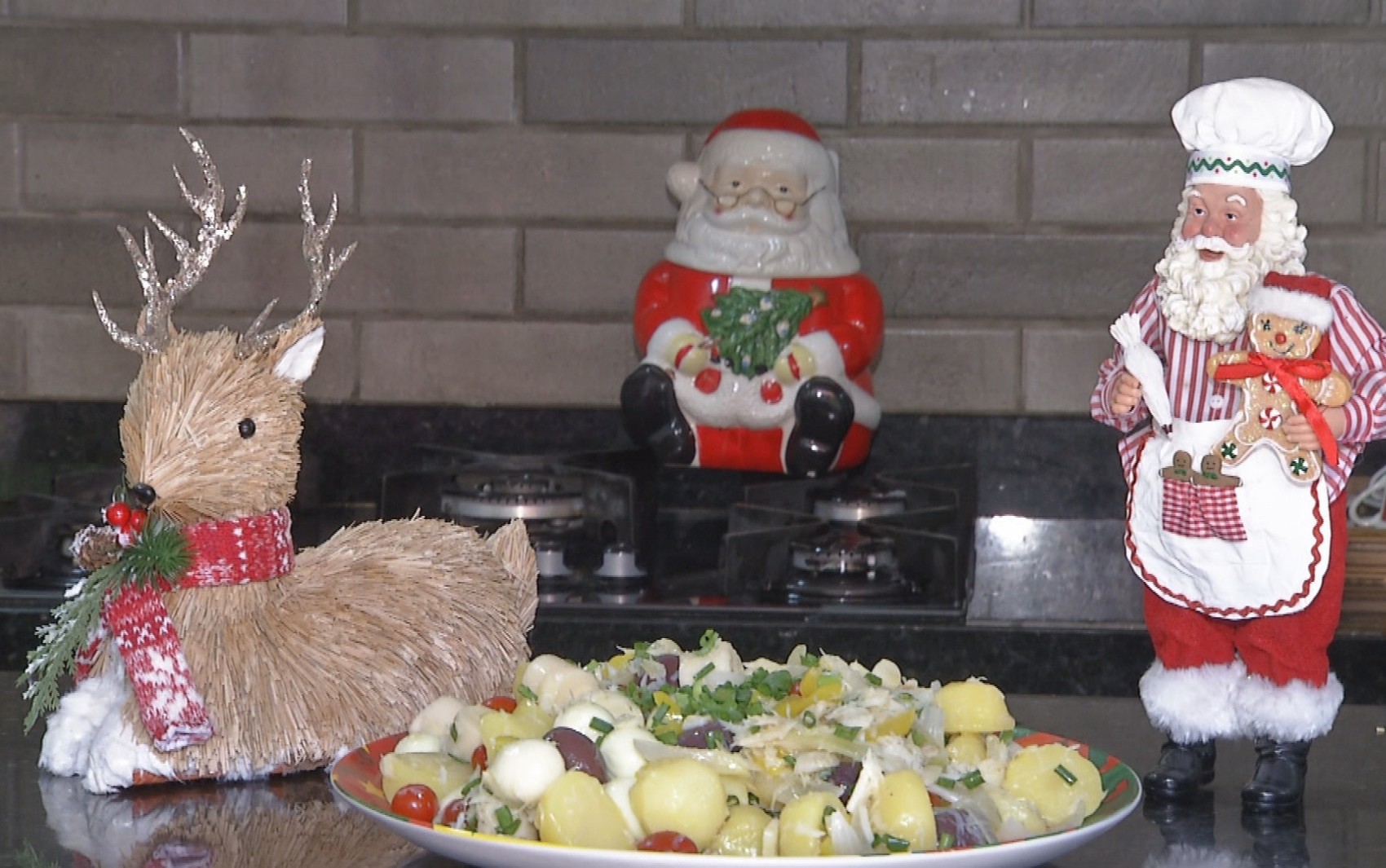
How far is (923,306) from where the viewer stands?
2.40m

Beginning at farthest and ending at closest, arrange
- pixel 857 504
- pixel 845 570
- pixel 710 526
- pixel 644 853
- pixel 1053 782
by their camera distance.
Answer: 1. pixel 710 526
2. pixel 857 504
3. pixel 845 570
4. pixel 1053 782
5. pixel 644 853

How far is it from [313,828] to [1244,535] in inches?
20.9

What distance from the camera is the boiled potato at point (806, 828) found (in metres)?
0.71

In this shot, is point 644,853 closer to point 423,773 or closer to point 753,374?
point 423,773

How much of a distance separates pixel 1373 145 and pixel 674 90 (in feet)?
2.95

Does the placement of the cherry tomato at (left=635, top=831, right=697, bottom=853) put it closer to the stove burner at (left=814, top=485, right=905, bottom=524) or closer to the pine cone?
the pine cone

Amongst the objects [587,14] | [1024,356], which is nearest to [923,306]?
[1024,356]

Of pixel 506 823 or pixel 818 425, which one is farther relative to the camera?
pixel 818 425

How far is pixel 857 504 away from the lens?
86.1 inches

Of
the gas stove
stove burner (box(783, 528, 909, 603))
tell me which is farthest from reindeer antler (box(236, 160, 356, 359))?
stove burner (box(783, 528, 909, 603))

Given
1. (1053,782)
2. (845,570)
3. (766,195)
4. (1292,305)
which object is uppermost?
(766,195)

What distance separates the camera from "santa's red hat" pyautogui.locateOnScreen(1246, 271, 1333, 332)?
1.02 meters

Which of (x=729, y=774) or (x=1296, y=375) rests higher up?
(x=1296, y=375)

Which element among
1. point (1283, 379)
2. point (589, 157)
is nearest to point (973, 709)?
point (1283, 379)
